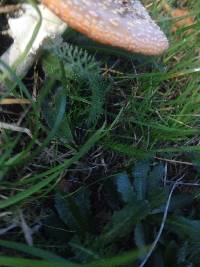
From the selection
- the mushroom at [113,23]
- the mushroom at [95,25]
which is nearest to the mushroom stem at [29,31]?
the mushroom at [95,25]

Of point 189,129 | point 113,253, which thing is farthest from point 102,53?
point 113,253

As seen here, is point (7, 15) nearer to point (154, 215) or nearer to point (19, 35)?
point (19, 35)

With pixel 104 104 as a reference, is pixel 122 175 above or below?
below

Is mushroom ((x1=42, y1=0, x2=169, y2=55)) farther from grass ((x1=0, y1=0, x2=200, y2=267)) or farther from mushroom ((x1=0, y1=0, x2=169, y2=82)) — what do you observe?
grass ((x1=0, y1=0, x2=200, y2=267))

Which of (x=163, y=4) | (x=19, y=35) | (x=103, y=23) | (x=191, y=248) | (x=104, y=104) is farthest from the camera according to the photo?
(x=163, y=4)

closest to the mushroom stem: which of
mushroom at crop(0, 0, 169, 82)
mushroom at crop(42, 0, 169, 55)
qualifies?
mushroom at crop(0, 0, 169, 82)

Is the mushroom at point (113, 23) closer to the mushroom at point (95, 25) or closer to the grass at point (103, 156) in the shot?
the mushroom at point (95, 25)

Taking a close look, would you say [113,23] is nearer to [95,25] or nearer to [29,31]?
[95,25]
